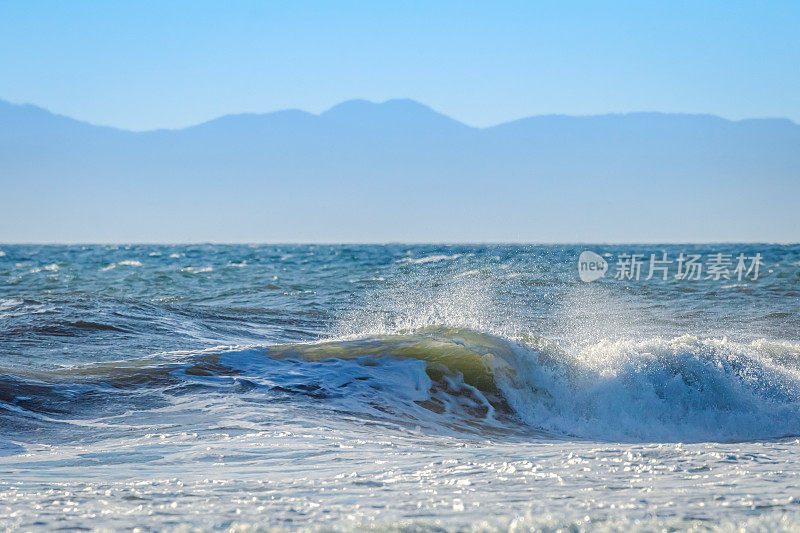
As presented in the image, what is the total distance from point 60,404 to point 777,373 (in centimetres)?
732

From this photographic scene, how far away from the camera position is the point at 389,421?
20.3 ft

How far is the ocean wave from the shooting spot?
261 inches

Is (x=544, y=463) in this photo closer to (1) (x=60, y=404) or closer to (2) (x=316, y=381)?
(2) (x=316, y=381)

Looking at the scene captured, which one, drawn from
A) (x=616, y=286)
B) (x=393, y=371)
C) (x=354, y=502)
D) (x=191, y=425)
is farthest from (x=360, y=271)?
(x=354, y=502)

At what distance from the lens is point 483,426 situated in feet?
21.2

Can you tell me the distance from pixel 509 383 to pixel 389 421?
203 cm

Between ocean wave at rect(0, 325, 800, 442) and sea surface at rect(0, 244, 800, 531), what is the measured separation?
0.03 metres

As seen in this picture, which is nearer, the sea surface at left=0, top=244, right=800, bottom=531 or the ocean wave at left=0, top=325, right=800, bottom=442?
the sea surface at left=0, top=244, right=800, bottom=531

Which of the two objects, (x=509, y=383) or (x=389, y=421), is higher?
(x=509, y=383)

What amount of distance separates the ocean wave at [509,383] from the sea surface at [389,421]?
1.2 inches

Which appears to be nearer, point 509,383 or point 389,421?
point 389,421

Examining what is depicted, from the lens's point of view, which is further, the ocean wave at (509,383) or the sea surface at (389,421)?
the ocean wave at (509,383)

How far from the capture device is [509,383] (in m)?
7.73

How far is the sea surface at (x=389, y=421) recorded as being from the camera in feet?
10.4
